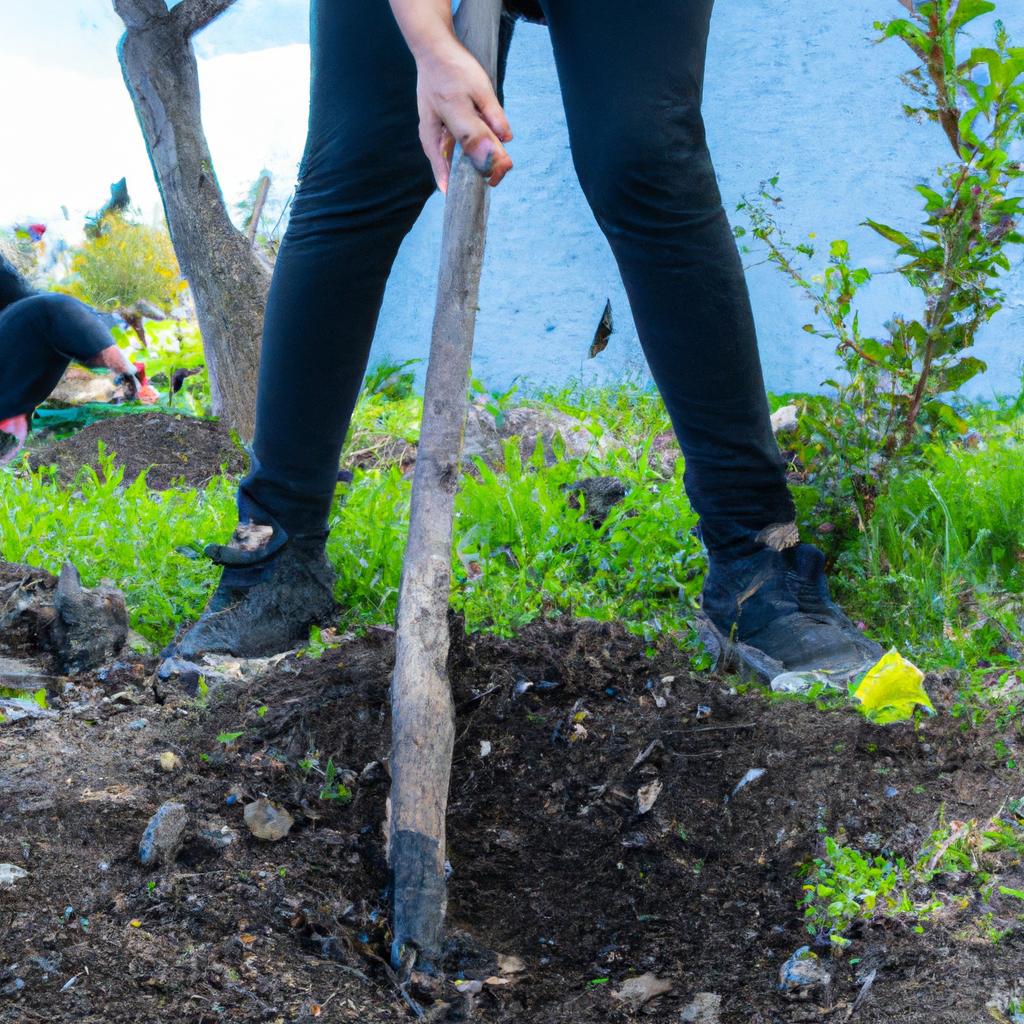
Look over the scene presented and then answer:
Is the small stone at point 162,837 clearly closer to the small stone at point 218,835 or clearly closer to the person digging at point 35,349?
the small stone at point 218,835

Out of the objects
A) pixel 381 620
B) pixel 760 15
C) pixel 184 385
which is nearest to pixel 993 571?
pixel 381 620

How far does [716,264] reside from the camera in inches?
71.9

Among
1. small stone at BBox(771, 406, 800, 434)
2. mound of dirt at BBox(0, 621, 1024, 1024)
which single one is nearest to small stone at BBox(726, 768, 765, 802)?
mound of dirt at BBox(0, 621, 1024, 1024)

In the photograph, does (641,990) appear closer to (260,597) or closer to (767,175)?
(260,597)

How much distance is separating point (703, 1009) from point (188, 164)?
16.7ft

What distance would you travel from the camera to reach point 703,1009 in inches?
45.8

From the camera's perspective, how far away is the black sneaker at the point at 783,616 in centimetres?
188

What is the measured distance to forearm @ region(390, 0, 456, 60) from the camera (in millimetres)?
1542

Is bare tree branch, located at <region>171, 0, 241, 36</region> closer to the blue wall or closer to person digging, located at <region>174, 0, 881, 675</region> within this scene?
the blue wall

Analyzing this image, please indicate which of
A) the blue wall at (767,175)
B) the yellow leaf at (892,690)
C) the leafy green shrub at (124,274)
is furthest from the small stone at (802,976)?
the leafy green shrub at (124,274)

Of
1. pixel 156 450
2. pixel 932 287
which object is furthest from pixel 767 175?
pixel 156 450

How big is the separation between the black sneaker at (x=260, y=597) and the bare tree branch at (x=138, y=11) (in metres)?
4.09

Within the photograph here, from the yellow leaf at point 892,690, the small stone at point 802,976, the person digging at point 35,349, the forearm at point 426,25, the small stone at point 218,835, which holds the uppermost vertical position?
the forearm at point 426,25

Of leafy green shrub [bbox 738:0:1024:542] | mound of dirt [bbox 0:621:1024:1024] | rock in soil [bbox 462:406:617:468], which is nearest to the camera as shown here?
mound of dirt [bbox 0:621:1024:1024]
